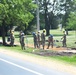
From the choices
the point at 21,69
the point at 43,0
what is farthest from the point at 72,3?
the point at 21,69

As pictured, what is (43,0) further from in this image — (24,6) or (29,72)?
(29,72)

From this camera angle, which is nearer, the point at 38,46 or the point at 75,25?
the point at 38,46

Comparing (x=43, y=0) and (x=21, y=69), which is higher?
(x=43, y=0)

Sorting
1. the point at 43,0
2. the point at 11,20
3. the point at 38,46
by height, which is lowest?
the point at 38,46

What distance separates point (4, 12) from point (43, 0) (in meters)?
47.9

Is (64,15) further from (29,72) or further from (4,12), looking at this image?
(29,72)

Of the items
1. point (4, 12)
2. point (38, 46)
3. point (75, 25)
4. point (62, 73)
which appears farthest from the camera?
point (75, 25)

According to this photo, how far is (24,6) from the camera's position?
3775 cm

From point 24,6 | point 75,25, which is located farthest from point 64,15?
point 24,6

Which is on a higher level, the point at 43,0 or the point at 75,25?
the point at 43,0

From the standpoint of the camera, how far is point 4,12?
35312 mm

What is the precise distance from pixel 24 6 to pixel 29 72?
81.4 feet

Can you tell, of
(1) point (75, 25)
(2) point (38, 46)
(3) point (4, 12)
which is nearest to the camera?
(2) point (38, 46)

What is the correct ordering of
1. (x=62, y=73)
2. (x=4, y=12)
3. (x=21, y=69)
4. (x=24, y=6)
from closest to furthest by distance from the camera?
1. (x=62, y=73)
2. (x=21, y=69)
3. (x=4, y=12)
4. (x=24, y=6)
